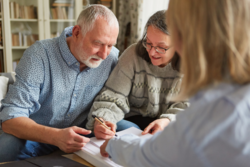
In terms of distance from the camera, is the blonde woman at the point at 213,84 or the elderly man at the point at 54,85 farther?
the elderly man at the point at 54,85

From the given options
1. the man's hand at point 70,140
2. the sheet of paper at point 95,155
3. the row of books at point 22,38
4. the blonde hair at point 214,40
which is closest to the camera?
the blonde hair at point 214,40

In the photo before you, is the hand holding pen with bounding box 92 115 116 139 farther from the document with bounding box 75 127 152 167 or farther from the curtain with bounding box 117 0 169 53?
the curtain with bounding box 117 0 169 53

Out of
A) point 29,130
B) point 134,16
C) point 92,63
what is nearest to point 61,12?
point 134,16

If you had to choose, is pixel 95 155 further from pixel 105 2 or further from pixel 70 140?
pixel 105 2

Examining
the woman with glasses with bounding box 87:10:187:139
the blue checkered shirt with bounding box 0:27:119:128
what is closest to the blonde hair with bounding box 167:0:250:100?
the woman with glasses with bounding box 87:10:187:139

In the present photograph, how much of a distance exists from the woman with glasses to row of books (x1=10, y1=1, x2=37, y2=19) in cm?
232

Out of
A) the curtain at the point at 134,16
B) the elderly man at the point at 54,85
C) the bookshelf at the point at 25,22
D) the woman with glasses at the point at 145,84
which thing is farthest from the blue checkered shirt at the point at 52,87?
the bookshelf at the point at 25,22

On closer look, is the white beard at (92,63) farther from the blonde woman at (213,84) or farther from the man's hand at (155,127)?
the blonde woman at (213,84)

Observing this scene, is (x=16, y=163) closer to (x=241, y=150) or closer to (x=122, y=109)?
(x=122, y=109)

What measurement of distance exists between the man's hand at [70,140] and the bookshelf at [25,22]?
2567 millimetres

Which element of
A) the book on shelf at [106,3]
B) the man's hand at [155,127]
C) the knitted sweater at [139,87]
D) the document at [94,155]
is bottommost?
the document at [94,155]

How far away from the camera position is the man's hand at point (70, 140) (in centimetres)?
111

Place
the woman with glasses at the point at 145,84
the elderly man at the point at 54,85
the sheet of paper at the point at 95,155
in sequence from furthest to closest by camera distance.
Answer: the woman with glasses at the point at 145,84
the elderly man at the point at 54,85
the sheet of paper at the point at 95,155

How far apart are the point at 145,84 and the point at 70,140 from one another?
25.3 inches
